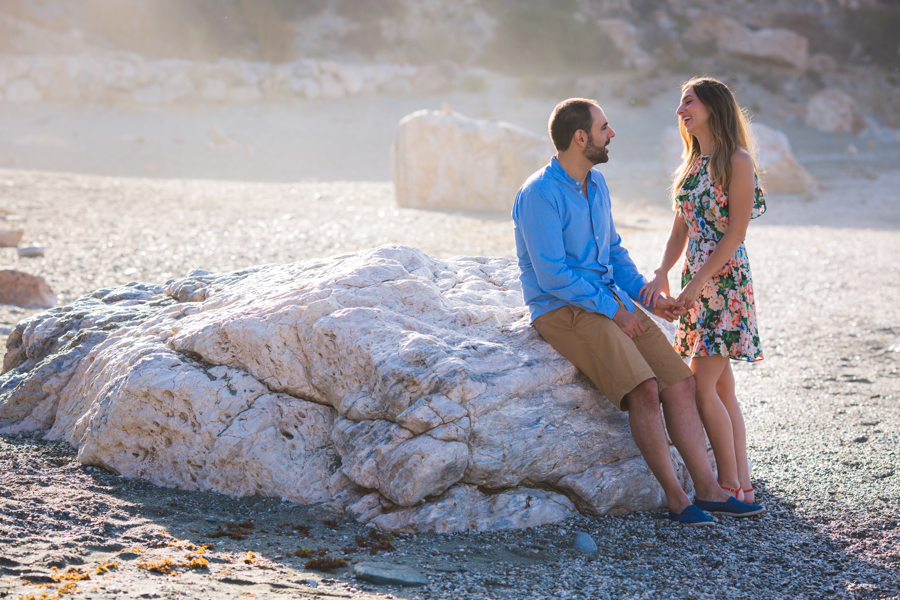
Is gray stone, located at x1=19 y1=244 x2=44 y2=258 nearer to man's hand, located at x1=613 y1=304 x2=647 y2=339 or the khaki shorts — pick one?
the khaki shorts

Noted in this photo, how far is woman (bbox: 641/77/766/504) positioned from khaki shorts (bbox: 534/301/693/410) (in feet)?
0.72

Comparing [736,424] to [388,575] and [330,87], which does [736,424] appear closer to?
[388,575]

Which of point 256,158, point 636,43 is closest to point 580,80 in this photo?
point 636,43

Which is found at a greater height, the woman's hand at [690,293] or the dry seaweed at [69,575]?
the woman's hand at [690,293]

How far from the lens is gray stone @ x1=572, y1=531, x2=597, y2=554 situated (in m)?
2.82

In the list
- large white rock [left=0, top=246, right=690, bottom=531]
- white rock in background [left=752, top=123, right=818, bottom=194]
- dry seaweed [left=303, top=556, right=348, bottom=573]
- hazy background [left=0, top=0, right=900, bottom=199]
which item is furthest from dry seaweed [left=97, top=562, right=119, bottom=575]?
white rock in background [left=752, top=123, right=818, bottom=194]

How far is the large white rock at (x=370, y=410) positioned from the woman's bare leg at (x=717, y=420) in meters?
0.21

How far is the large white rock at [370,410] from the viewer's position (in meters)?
2.98

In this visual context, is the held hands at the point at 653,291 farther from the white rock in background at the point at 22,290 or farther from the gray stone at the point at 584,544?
the white rock in background at the point at 22,290

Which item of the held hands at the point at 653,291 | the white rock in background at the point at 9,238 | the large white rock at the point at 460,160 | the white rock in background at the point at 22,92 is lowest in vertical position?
the white rock in background at the point at 9,238

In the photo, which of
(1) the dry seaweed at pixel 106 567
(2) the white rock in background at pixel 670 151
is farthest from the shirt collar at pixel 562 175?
(2) the white rock in background at pixel 670 151

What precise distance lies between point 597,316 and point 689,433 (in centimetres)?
62

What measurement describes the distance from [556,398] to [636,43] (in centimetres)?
2837

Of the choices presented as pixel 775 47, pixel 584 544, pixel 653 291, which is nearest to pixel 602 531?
pixel 584 544
